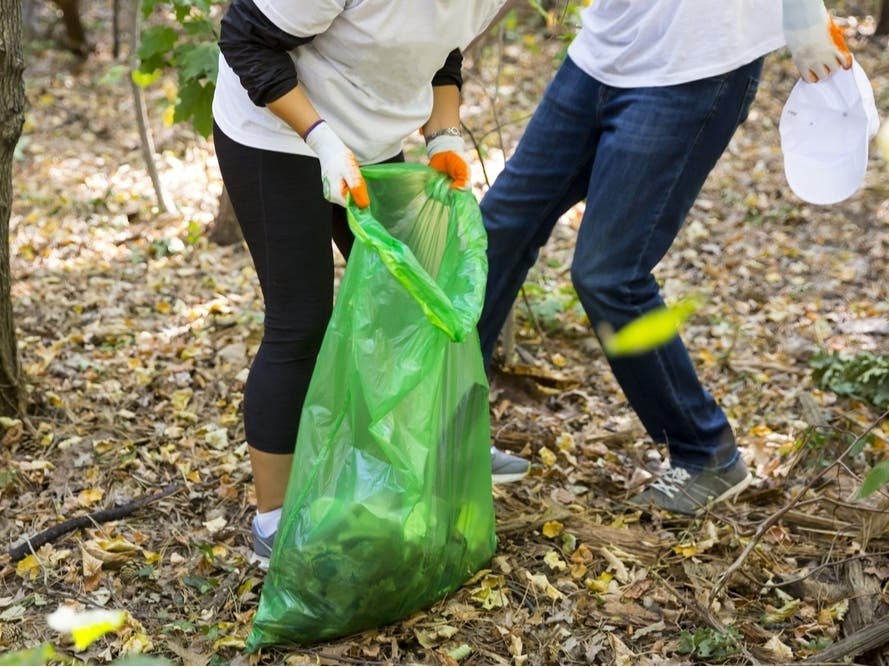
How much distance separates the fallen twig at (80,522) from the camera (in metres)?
2.14

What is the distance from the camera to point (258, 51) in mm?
1683

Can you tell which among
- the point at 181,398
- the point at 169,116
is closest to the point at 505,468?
the point at 181,398

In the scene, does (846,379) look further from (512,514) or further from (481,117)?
(481,117)

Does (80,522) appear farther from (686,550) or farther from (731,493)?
(731,493)

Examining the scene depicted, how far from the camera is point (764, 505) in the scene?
2426mm

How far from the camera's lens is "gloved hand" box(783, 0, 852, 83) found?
6.37ft

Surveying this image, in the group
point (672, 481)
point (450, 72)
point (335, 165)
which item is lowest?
point (672, 481)

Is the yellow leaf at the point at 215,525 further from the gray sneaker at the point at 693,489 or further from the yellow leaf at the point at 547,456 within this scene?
the gray sneaker at the point at 693,489

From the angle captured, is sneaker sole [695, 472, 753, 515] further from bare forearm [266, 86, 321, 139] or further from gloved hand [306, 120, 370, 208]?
bare forearm [266, 86, 321, 139]

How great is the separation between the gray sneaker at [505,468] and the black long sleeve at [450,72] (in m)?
0.88

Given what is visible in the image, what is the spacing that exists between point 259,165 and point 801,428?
177 cm

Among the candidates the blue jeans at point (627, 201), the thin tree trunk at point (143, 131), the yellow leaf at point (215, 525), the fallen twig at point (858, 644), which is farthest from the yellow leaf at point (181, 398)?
the fallen twig at point (858, 644)

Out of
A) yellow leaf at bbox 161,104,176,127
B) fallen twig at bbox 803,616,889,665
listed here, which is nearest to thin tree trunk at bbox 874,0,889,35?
yellow leaf at bbox 161,104,176,127

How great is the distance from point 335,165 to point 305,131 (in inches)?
3.0
